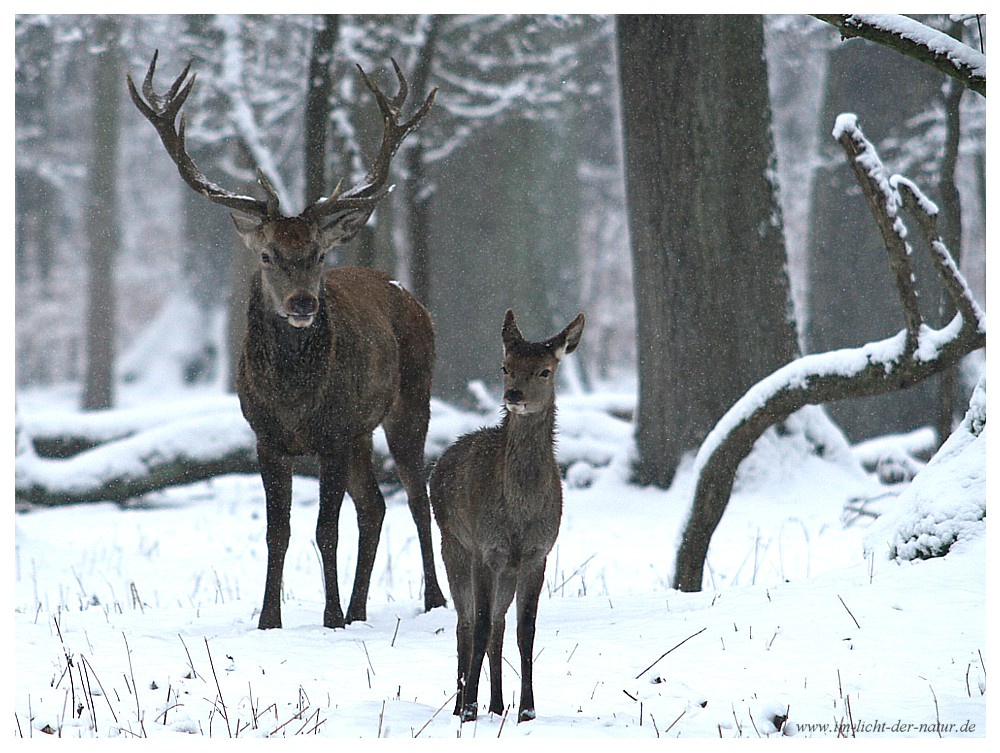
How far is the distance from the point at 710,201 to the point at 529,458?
602 cm

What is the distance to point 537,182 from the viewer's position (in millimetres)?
20578

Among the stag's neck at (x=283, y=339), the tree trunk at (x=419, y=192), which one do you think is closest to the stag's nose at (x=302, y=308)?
the stag's neck at (x=283, y=339)

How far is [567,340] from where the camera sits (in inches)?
198

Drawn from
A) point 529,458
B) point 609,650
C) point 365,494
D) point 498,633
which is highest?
point 529,458

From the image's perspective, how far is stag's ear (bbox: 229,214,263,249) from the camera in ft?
22.9

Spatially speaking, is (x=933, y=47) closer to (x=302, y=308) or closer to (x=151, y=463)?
(x=302, y=308)

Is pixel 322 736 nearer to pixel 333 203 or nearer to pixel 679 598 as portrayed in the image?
pixel 679 598

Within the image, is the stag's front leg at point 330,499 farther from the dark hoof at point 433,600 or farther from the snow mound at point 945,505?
the snow mound at point 945,505

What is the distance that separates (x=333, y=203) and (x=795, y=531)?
531 cm

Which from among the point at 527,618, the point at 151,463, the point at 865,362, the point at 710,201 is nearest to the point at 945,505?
the point at 865,362

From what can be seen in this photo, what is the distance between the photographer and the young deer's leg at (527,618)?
4723mm

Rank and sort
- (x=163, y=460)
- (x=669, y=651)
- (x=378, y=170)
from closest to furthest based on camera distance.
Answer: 1. (x=669, y=651)
2. (x=378, y=170)
3. (x=163, y=460)

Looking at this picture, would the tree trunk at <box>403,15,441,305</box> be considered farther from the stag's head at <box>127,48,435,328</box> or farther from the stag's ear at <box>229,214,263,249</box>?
the stag's ear at <box>229,214,263,249</box>

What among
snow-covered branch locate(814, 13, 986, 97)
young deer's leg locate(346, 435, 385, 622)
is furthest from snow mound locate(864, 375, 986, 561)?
young deer's leg locate(346, 435, 385, 622)
